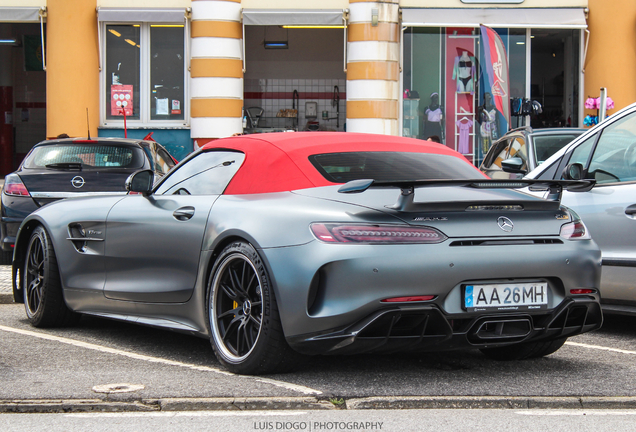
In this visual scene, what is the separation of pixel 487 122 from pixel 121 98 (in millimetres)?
7797

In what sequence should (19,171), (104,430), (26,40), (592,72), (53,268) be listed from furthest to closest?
1. (26,40)
2. (592,72)
3. (19,171)
4. (53,268)
5. (104,430)

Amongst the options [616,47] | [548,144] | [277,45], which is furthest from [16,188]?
[277,45]

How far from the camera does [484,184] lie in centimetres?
439

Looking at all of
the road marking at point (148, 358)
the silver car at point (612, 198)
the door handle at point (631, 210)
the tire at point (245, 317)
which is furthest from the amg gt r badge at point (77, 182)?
the door handle at point (631, 210)

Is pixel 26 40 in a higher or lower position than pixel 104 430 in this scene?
higher

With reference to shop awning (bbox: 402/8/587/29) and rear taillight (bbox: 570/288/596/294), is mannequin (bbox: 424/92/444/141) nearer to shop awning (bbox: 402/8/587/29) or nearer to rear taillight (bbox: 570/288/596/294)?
shop awning (bbox: 402/8/587/29)

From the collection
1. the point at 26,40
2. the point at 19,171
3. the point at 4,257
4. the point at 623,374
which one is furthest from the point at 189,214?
the point at 26,40

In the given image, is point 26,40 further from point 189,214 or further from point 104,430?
point 104,430

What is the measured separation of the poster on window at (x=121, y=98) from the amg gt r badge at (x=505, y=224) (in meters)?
15.3

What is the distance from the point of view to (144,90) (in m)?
18.7

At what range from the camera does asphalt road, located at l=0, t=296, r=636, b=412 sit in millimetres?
3986

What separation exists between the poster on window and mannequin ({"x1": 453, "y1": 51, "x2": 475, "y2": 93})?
22.9 ft

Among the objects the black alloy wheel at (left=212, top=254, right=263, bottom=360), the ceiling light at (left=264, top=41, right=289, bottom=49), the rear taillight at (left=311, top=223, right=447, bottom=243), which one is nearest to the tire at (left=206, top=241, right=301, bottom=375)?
the black alloy wheel at (left=212, top=254, right=263, bottom=360)

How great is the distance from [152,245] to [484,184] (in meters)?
2.07
